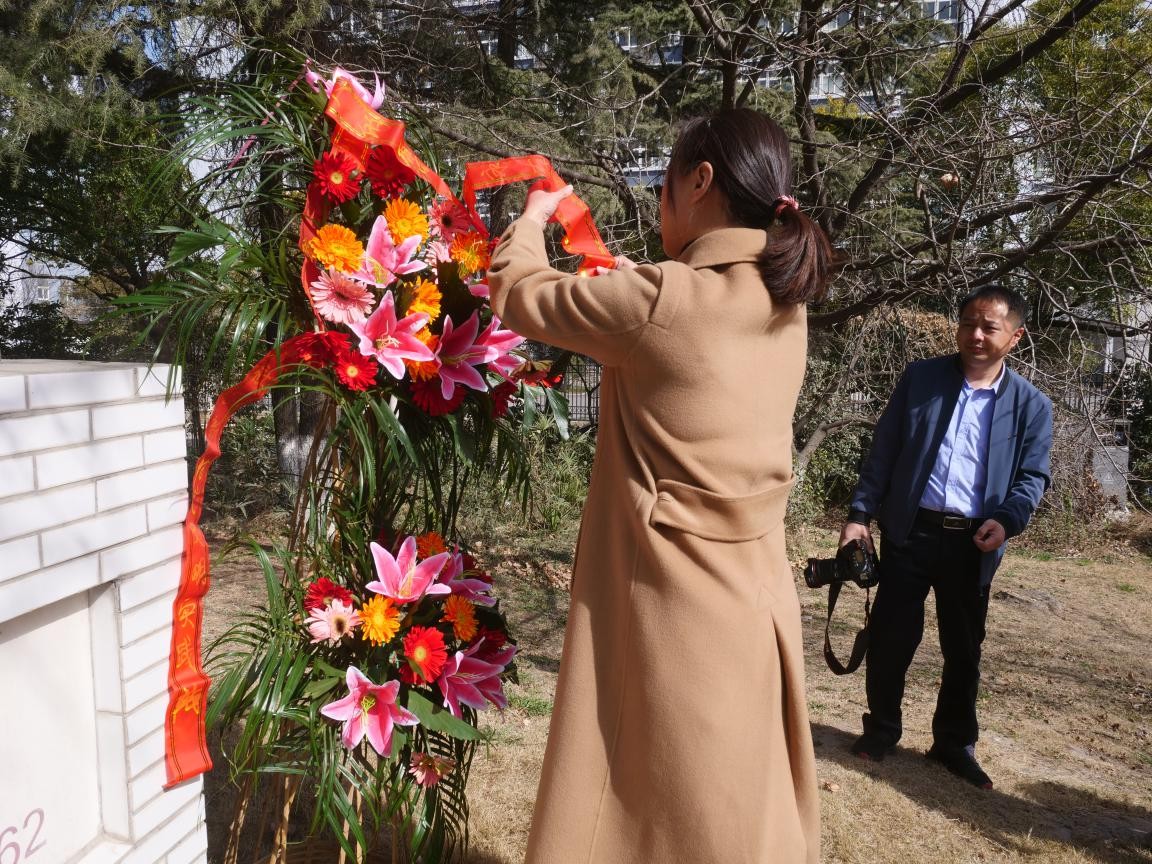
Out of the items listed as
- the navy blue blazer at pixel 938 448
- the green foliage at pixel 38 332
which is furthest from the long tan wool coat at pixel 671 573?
the green foliage at pixel 38 332

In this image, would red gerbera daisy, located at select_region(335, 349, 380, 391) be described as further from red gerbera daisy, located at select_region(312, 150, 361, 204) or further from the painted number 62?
the painted number 62

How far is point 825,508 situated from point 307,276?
818 cm

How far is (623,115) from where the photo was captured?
19.2ft

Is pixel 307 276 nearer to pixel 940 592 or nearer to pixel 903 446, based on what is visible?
pixel 903 446

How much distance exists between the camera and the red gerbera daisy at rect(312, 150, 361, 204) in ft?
5.95

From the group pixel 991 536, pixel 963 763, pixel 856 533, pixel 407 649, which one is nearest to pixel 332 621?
pixel 407 649

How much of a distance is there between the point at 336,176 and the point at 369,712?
43.5 inches

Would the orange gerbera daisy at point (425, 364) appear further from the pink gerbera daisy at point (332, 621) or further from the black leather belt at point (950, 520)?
the black leather belt at point (950, 520)

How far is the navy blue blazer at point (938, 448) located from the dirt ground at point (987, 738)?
2.78 ft

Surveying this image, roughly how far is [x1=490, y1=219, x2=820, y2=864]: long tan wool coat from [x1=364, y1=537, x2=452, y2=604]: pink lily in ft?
1.36

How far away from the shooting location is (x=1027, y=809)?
3.22 m

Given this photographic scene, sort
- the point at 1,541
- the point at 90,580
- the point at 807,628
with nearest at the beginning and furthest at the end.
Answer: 1. the point at 1,541
2. the point at 90,580
3. the point at 807,628

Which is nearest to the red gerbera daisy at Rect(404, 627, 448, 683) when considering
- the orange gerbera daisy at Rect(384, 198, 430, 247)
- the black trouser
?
the orange gerbera daisy at Rect(384, 198, 430, 247)

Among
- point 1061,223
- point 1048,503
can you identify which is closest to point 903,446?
point 1061,223
